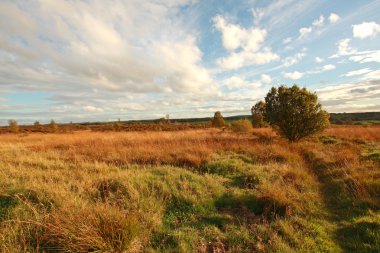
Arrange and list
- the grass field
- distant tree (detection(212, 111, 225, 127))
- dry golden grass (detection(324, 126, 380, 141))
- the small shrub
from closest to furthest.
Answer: the grass field, dry golden grass (detection(324, 126, 380, 141)), the small shrub, distant tree (detection(212, 111, 225, 127))

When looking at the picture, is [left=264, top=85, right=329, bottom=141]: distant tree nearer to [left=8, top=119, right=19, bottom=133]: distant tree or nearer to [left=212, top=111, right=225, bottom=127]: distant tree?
[left=212, top=111, right=225, bottom=127]: distant tree

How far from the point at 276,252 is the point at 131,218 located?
2343 mm

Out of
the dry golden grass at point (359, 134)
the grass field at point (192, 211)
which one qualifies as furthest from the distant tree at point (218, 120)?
the grass field at point (192, 211)

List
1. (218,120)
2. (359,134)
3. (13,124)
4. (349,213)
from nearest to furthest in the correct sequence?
(349,213) → (359,134) → (218,120) → (13,124)

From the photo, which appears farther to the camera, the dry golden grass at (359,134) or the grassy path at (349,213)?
the dry golden grass at (359,134)

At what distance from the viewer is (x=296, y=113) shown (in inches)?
640

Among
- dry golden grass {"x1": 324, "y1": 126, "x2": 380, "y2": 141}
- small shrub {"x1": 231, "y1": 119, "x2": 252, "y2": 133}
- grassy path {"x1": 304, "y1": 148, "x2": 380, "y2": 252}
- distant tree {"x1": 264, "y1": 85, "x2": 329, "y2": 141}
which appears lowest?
grassy path {"x1": 304, "y1": 148, "x2": 380, "y2": 252}

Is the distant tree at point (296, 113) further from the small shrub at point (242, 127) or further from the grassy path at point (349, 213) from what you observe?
the small shrub at point (242, 127)

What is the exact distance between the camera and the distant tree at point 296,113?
1597cm

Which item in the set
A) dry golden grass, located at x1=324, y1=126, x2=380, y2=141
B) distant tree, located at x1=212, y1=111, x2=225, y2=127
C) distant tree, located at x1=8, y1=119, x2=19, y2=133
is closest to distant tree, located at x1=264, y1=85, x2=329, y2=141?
dry golden grass, located at x1=324, y1=126, x2=380, y2=141

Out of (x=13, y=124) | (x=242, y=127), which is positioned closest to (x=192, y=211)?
(x=242, y=127)

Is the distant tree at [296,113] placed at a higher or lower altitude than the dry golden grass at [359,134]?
higher

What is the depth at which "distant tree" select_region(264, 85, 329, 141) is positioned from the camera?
16.0 meters

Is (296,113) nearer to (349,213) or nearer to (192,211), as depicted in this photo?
(349,213)
